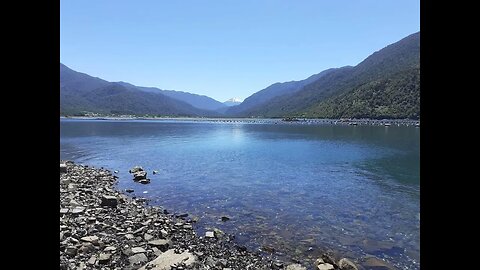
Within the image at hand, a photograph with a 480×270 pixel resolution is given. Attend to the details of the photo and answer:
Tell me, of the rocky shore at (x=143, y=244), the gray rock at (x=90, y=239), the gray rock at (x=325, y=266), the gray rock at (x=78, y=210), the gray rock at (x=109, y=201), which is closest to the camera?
the rocky shore at (x=143, y=244)

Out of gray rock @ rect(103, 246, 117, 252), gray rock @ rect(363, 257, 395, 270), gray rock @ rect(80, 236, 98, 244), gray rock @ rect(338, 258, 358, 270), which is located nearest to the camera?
gray rock @ rect(338, 258, 358, 270)

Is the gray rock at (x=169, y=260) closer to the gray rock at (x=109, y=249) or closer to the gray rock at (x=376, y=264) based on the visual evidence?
the gray rock at (x=109, y=249)

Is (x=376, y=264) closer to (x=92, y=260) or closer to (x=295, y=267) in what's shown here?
(x=295, y=267)

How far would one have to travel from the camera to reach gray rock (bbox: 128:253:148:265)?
38.1 feet

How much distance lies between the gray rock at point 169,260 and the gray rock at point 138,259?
0.58 metres

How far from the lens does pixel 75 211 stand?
672 inches

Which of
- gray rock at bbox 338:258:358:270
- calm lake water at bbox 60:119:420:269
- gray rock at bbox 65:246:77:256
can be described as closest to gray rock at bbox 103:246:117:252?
gray rock at bbox 65:246:77:256

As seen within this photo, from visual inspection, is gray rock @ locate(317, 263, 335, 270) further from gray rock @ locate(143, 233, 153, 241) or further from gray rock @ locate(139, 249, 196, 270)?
gray rock @ locate(143, 233, 153, 241)

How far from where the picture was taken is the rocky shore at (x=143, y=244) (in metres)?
11.6

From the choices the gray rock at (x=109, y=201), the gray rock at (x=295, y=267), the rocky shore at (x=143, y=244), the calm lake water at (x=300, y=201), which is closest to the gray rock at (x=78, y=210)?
the rocky shore at (x=143, y=244)

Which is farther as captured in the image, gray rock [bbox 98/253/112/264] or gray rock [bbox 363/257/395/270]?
gray rock [bbox 363/257/395/270]

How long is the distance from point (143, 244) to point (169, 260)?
8.05 ft
